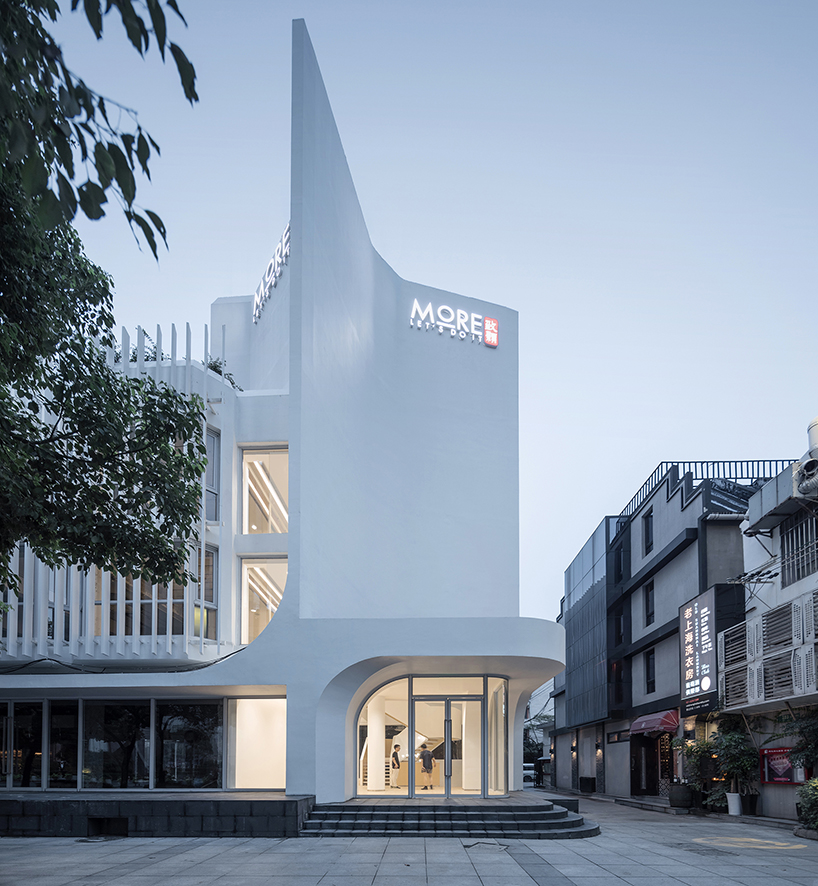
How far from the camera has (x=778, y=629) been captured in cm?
2214

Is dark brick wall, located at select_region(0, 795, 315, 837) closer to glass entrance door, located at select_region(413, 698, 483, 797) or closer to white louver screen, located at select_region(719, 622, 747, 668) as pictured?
glass entrance door, located at select_region(413, 698, 483, 797)

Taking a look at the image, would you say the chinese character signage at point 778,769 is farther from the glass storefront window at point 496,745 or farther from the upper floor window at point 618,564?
the upper floor window at point 618,564

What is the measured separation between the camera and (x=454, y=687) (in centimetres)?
2014

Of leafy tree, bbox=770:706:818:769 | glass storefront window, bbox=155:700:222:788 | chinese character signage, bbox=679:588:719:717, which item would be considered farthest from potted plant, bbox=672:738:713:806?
glass storefront window, bbox=155:700:222:788

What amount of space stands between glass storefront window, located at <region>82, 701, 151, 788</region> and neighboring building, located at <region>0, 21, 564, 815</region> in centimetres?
4

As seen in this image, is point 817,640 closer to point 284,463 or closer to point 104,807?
point 284,463

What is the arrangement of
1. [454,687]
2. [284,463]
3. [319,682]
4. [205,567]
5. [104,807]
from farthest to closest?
[284,463] → [205,567] → [454,687] → [319,682] → [104,807]

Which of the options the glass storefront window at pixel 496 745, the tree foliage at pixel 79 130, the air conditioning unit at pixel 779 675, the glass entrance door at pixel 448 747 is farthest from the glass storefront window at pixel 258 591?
the tree foliage at pixel 79 130

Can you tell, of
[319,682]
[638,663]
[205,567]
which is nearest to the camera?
[319,682]

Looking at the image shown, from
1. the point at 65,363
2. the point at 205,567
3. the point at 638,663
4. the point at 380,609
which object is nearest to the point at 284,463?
the point at 205,567

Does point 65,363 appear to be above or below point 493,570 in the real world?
above

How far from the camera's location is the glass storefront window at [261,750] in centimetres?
1970

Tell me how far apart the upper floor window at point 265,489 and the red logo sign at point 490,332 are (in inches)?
472

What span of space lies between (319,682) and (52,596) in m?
6.46
